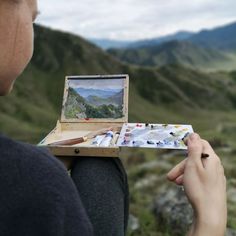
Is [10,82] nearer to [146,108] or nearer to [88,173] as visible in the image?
[88,173]

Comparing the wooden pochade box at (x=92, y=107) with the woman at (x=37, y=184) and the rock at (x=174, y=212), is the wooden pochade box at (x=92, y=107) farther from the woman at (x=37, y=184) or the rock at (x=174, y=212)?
the rock at (x=174, y=212)

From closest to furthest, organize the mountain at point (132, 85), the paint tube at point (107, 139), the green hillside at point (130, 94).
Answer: the paint tube at point (107, 139)
the green hillside at point (130, 94)
the mountain at point (132, 85)

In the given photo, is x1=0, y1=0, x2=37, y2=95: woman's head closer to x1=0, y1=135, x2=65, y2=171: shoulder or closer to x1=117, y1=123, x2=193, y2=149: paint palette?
x1=0, y1=135, x2=65, y2=171: shoulder

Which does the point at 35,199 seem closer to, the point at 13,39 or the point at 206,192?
the point at 13,39

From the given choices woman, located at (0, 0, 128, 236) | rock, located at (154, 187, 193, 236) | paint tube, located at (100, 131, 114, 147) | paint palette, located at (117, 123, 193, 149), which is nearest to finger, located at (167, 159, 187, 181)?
paint palette, located at (117, 123, 193, 149)

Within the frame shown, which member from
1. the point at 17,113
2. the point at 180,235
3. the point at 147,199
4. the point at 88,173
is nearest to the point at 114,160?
the point at 88,173

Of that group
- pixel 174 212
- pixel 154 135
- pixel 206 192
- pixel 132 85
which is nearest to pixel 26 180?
pixel 206 192

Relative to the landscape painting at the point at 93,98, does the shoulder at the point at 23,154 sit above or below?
below

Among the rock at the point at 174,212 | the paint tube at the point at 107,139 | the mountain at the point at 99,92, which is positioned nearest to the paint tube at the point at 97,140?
the paint tube at the point at 107,139

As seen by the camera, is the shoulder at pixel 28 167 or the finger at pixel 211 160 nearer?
the shoulder at pixel 28 167
